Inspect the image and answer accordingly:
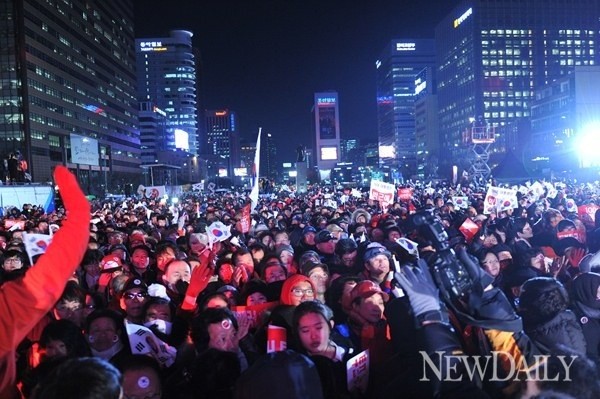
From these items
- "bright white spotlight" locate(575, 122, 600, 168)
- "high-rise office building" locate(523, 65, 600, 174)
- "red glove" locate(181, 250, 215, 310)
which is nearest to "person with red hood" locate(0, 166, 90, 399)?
"red glove" locate(181, 250, 215, 310)

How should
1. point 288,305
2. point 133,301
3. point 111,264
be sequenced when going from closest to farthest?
point 288,305 → point 133,301 → point 111,264

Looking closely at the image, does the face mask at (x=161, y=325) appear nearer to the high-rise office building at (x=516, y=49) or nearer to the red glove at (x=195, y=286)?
the red glove at (x=195, y=286)

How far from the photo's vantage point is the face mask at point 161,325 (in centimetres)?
507

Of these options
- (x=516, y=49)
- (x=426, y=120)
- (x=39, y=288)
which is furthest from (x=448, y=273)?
(x=426, y=120)

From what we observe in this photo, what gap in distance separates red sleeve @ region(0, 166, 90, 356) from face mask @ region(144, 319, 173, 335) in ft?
7.68

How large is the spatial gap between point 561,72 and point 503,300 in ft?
510

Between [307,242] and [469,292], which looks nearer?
[469,292]

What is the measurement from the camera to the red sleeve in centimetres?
270

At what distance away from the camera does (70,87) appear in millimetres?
103500

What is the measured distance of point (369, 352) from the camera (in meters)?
4.40

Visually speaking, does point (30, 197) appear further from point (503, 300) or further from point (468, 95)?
point (468, 95)

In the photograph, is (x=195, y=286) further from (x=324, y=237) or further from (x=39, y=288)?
(x=324, y=237)

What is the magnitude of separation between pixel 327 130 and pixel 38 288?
178789mm

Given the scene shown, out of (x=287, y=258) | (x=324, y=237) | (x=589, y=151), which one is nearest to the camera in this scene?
(x=287, y=258)
